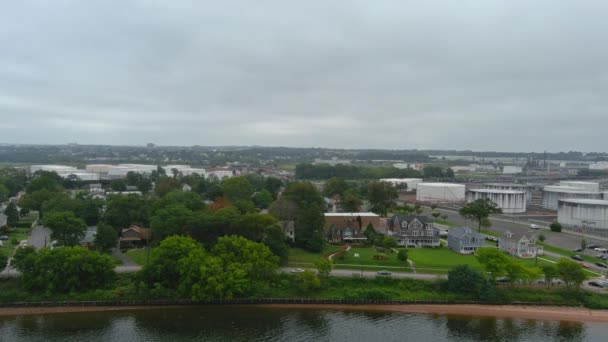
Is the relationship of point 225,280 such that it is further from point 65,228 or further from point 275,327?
point 65,228

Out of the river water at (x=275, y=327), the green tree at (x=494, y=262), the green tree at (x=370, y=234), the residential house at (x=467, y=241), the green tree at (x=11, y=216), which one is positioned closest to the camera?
the river water at (x=275, y=327)

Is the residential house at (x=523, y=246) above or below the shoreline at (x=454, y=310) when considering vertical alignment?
above

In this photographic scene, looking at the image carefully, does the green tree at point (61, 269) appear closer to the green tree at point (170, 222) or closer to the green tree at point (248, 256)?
the green tree at point (170, 222)

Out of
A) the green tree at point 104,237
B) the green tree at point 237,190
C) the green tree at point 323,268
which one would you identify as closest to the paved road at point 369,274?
the green tree at point 323,268

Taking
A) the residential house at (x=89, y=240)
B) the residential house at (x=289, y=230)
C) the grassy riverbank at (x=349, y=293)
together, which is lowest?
the grassy riverbank at (x=349, y=293)

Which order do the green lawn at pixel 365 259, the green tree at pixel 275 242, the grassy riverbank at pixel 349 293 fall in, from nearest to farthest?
the grassy riverbank at pixel 349 293 < the green tree at pixel 275 242 < the green lawn at pixel 365 259

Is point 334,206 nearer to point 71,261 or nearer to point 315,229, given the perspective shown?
point 315,229
